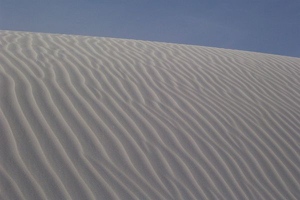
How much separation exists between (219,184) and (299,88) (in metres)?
3.51

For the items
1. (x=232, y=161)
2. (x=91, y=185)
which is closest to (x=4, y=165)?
(x=91, y=185)

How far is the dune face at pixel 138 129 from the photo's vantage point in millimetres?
4020

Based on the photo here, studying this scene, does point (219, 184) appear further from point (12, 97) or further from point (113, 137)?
point (12, 97)

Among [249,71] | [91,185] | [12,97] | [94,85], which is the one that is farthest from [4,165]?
[249,71]

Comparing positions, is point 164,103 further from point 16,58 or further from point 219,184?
point 16,58

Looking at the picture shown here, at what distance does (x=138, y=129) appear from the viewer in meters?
4.87

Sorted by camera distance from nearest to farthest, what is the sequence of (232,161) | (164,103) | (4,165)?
(4,165)
(232,161)
(164,103)

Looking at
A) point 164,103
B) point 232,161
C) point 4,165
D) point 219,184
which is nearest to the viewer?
point 4,165

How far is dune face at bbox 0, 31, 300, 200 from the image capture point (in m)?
4.02

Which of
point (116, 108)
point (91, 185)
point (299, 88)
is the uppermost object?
point (299, 88)

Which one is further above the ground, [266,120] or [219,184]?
[266,120]

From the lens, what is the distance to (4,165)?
12.7ft

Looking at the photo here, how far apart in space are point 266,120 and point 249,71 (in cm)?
208

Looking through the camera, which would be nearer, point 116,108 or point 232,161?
point 232,161
